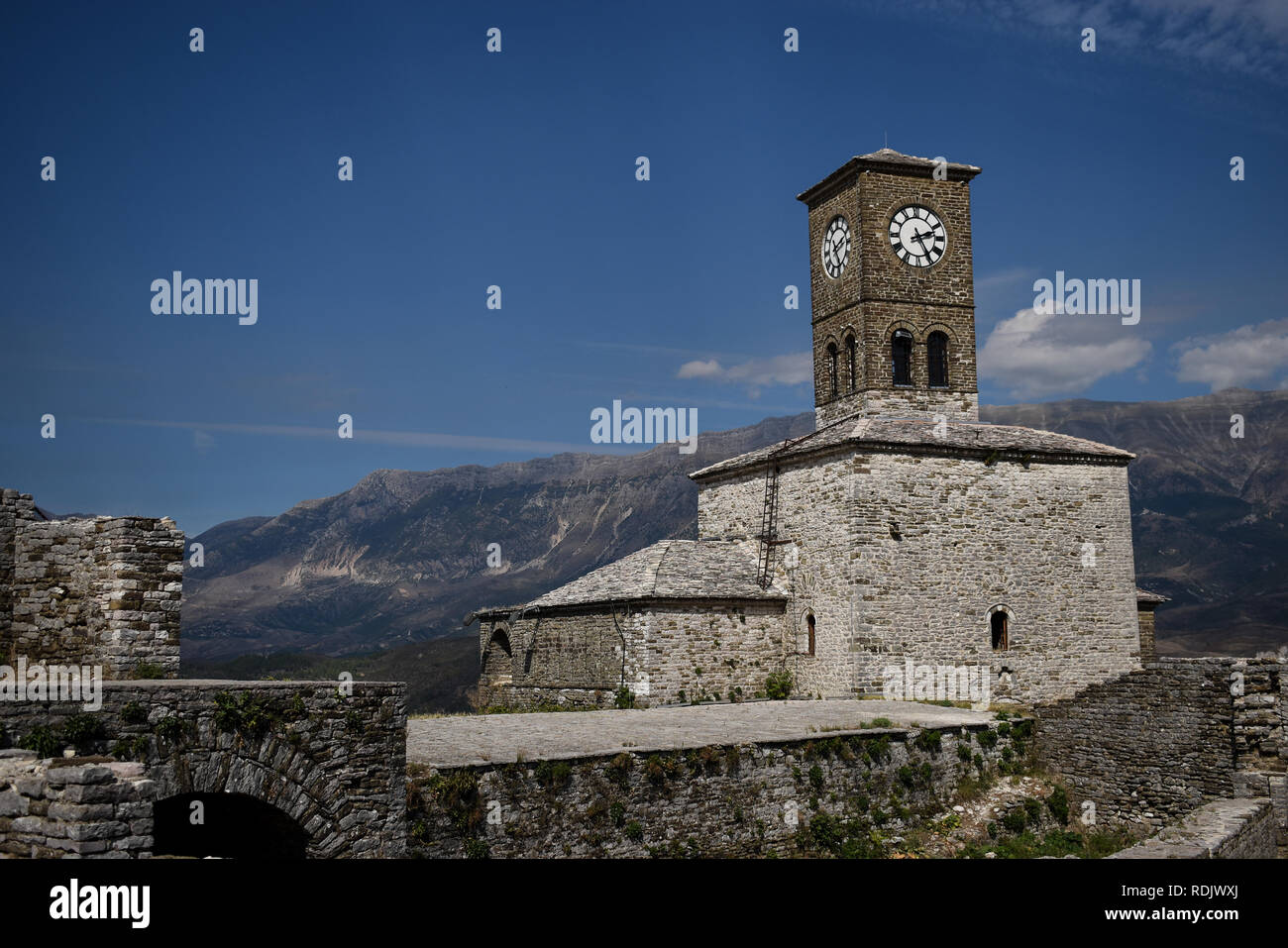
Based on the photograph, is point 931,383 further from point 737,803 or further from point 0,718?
point 0,718

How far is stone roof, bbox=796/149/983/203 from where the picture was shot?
31.6 m

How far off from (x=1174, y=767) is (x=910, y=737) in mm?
4638

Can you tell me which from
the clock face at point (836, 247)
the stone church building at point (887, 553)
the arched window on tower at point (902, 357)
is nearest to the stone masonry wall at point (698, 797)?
the stone church building at point (887, 553)

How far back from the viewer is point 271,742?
Answer: 11.0 metres

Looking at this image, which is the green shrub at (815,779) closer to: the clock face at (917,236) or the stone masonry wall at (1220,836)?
the stone masonry wall at (1220,836)

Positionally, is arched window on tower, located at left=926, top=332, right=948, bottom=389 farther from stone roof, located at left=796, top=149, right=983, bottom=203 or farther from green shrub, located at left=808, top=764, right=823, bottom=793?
green shrub, located at left=808, top=764, right=823, bottom=793

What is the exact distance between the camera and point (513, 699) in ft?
101

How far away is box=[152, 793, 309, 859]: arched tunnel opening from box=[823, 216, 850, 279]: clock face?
2467cm

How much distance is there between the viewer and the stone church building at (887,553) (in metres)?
26.7

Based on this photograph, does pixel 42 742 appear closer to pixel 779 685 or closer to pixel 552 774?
pixel 552 774

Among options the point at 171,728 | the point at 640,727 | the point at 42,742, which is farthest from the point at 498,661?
the point at 42,742

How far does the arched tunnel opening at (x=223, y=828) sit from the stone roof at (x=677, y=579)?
47.8 ft

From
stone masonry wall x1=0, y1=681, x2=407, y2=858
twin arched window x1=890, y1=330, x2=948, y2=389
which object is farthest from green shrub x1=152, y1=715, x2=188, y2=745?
twin arched window x1=890, y1=330, x2=948, y2=389
